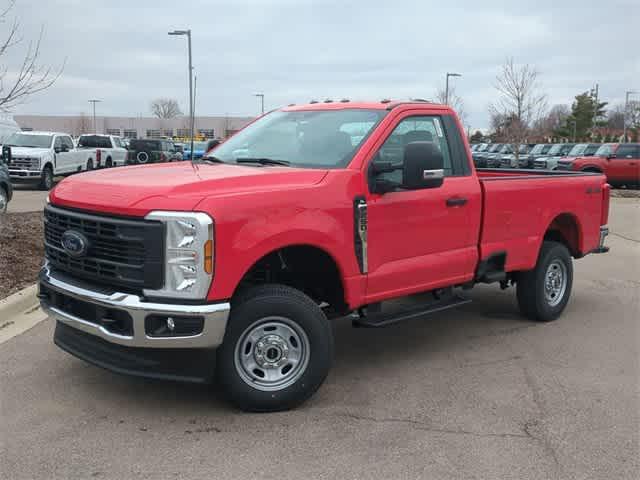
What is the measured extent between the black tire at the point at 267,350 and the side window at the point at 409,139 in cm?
124

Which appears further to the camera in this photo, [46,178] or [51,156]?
[51,156]

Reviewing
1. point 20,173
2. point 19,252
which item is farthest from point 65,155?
point 19,252

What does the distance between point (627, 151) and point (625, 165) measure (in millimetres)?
776

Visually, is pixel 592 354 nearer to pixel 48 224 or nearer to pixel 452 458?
pixel 452 458

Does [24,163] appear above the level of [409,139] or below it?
below

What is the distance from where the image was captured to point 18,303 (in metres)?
6.69

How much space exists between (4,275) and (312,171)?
447cm

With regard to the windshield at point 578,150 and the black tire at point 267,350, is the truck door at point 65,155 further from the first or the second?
the windshield at point 578,150

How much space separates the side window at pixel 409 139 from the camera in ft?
16.9

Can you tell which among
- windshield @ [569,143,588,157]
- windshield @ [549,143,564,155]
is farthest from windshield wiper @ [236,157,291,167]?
windshield @ [549,143,564,155]

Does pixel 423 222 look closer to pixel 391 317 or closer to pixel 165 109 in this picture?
pixel 391 317

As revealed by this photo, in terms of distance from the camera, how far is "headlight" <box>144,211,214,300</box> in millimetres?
3930

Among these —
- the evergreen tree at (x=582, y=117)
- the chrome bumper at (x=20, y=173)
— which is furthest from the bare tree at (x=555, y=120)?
the chrome bumper at (x=20, y=173)

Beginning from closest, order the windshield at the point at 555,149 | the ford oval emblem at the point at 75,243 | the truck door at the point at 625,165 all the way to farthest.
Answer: the ford oval emblem at the point at 75,243 → the truck door at the point at 625,165 → the windshield at the point at 555,149
